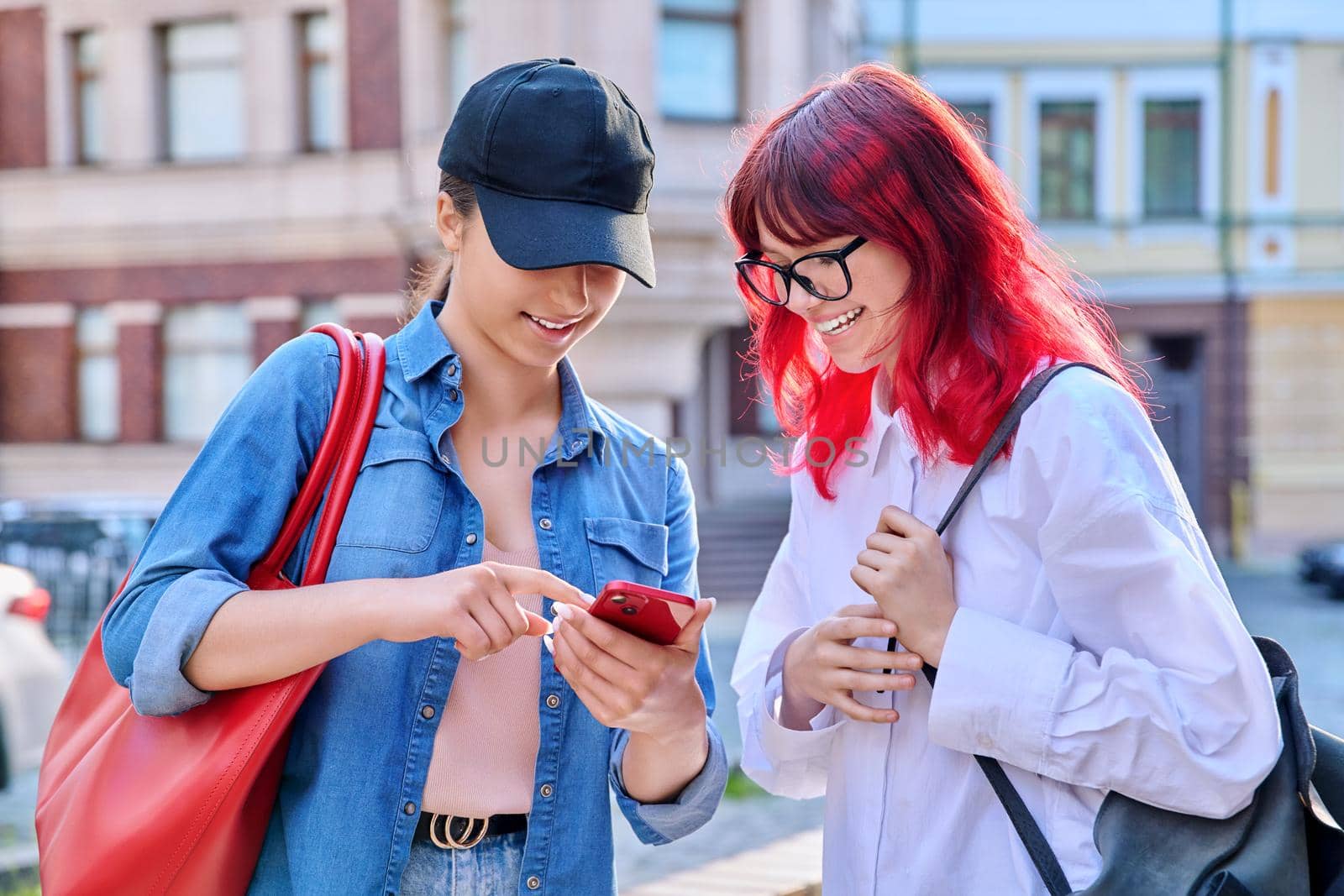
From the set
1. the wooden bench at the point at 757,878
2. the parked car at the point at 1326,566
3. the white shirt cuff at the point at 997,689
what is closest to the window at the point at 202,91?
the parked car at the point at 1326,566

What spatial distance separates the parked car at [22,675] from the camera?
5414 millimetres

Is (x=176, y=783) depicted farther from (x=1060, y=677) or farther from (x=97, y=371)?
(x=97, y=371)

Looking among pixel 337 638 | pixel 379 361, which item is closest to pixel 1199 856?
pixel 337 638

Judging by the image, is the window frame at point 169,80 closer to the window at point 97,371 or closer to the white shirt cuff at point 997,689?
the window at point 97,371

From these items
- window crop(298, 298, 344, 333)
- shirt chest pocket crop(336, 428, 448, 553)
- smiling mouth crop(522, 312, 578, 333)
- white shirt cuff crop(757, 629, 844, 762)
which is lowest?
window crop(298, 298, 344, 333)

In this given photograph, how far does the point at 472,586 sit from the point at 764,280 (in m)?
0.64

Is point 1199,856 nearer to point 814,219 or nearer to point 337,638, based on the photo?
point 814,219

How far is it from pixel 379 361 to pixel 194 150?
53.6 feet

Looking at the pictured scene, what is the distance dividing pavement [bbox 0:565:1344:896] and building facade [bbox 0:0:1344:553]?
10.5ft

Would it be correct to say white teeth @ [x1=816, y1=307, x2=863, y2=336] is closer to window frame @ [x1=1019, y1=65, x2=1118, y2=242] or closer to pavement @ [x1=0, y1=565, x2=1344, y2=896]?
pavement @ [x1=0, y1=565, x2=1344, y2=896]

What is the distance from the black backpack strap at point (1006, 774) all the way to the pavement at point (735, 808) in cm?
195

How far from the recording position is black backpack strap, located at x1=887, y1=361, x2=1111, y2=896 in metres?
1.53

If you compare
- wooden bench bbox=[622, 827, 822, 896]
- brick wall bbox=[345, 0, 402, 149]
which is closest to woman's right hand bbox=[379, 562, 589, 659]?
wooden bench bbox=[622, 827, 822, 896]

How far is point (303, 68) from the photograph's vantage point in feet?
53.1
